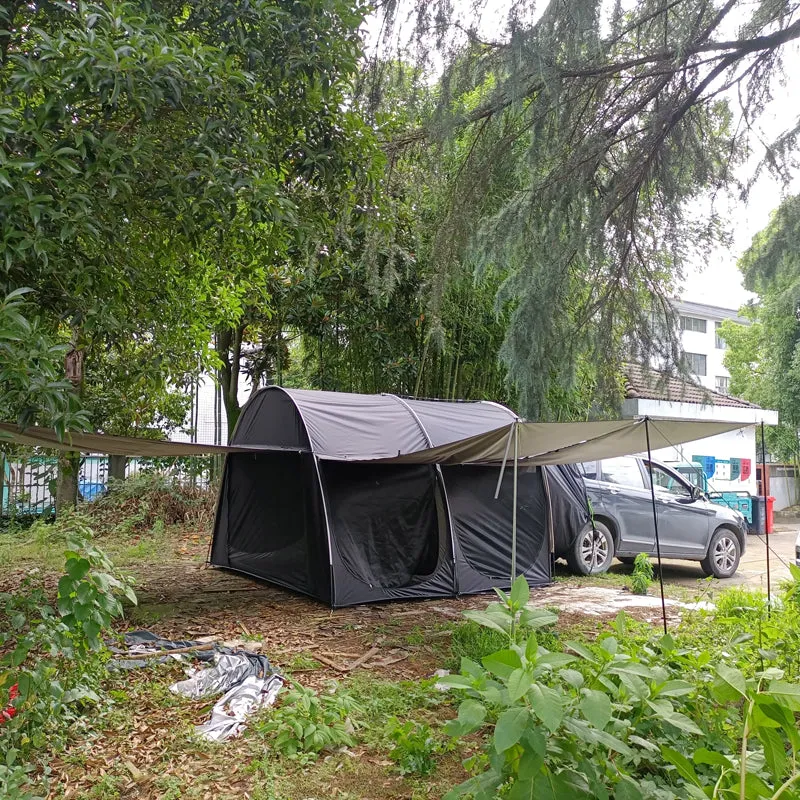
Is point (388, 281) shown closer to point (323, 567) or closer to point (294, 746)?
point (323, 567)

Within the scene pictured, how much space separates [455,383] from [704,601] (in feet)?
15.9

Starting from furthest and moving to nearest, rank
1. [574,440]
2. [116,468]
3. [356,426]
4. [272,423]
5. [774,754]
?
1. [116,468]
2. [272,423]
3. [356,426]
4. [574,440]
5. [774,754]

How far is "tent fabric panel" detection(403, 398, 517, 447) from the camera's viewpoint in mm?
7523

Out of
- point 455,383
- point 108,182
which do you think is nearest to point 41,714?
point 108,182

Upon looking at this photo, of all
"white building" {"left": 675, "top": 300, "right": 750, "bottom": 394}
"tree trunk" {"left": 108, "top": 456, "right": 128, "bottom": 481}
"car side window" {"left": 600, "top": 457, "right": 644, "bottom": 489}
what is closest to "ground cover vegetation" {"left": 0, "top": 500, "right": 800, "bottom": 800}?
"car side window" {"left": 600, "top": 457, "right": 644, "bottom": 489}

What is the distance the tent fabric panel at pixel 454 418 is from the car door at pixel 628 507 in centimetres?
160

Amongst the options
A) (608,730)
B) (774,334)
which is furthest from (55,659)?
(774,334)

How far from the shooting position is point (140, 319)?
5.86 meters

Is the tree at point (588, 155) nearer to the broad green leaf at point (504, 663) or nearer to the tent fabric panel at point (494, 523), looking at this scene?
the tent fabric panel at point (494, 523)

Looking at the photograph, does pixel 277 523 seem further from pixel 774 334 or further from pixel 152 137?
pixel 774 334

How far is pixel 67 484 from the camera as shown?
1080cm

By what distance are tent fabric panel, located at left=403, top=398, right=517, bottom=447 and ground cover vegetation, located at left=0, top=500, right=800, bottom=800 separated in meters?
1.91

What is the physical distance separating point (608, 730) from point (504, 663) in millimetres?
447

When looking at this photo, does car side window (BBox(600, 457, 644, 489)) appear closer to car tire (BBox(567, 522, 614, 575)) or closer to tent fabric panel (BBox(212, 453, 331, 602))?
car tire (BBox(567, 522, 614, 575))
